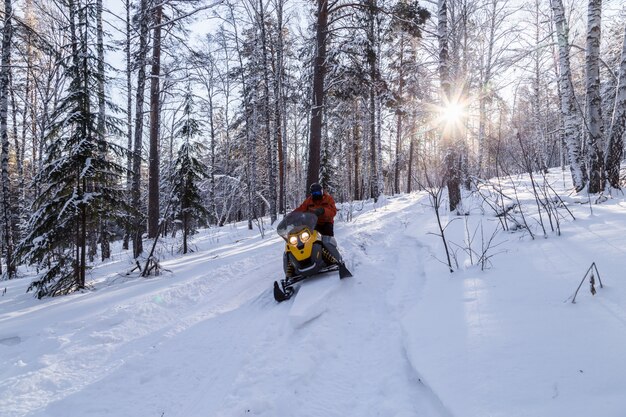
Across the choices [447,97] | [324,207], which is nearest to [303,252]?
[324,207]

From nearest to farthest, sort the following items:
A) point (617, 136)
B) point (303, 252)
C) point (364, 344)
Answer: point (364, 344) < point (303, 252) < point (617, 136)

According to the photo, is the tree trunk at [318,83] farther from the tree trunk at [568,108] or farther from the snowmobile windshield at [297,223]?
the tree trunk at [568,108]

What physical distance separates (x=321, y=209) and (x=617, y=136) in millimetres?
5924

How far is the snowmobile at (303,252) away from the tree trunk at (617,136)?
18.9ft

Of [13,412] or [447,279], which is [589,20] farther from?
[13,412]

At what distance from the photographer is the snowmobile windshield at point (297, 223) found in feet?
16.4

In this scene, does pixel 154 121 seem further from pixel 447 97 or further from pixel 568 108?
pixel 568 108

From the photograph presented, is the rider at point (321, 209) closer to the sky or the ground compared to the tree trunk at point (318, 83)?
closer to the ground

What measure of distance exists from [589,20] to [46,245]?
12443 millimetres

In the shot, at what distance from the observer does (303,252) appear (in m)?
4.91

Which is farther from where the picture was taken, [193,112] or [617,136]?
[193,112]

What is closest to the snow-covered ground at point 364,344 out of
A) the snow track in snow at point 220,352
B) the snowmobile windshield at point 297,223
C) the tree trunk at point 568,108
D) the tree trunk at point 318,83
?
the snow track in snow at point 220,352

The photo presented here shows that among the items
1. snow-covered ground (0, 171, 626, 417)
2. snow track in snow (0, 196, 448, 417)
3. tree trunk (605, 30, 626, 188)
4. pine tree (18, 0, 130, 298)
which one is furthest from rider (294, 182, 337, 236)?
tree trunk (605, 30, 626, 188)

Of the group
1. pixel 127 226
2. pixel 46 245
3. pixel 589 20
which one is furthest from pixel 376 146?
pixel 46 245
